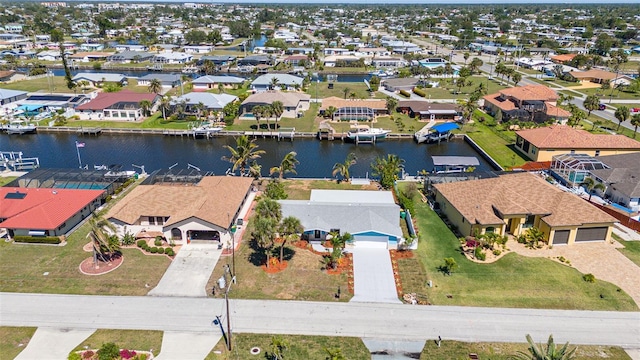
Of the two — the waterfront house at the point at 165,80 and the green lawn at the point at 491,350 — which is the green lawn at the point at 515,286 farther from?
the waterfront house at the point at 165,80

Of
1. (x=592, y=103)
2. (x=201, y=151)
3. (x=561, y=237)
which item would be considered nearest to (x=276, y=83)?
(x=201, y=151)

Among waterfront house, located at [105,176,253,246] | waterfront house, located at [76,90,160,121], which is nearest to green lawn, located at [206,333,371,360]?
waterfront house, located at [105,176,253,246]

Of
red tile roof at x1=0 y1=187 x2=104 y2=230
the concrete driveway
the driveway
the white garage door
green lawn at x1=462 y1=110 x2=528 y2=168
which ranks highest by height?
red tile roof at x1=0 y1=187 x2=104 y2=230

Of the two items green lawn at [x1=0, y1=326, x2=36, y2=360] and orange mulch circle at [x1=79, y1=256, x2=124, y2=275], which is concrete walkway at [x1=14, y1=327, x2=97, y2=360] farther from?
orange mulch circle at [x1=79, y1=256, x2=124, y2=275]

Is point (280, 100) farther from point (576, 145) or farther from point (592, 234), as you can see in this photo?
point (592, 234)

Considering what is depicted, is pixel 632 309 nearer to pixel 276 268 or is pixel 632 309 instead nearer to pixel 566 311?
pixel 566 311

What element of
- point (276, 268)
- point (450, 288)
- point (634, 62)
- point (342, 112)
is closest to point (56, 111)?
point (342, 112)
